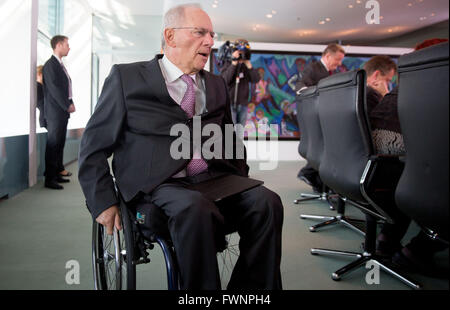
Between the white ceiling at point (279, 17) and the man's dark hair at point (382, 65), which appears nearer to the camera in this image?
the man's dark hair at point (382, 65)

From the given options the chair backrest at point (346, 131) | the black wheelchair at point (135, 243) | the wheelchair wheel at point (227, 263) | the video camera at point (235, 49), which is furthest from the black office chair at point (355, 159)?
the video camera at point (235, 49)

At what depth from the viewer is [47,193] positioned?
419cm

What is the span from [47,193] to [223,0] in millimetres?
6064

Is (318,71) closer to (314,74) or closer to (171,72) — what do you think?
(314,74)

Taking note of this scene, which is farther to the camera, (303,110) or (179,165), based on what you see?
(303,110)

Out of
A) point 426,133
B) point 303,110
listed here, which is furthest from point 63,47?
point 426,133

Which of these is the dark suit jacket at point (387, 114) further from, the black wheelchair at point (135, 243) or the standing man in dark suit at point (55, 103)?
the standing man in dark suit at point (55, 103)

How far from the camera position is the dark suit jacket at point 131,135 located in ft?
4.45

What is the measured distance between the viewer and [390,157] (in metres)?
1.83

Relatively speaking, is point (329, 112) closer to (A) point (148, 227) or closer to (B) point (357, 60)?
(A) point (148, 227)

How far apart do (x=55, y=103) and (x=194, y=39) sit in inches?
143

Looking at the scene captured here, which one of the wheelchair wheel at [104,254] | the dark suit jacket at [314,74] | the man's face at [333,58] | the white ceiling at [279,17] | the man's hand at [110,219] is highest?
the white ceiling at [279,17]

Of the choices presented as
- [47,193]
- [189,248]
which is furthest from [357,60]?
[189,248]

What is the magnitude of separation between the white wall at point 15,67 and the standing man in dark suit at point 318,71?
3.12 meters
